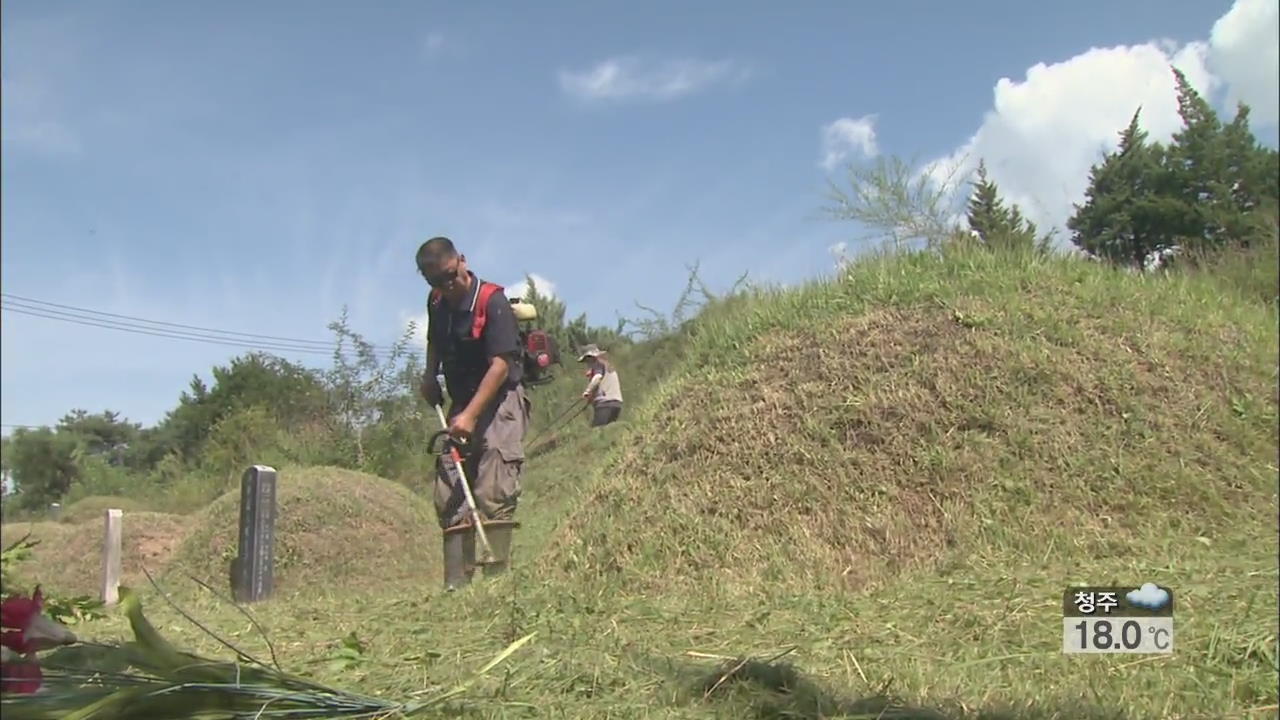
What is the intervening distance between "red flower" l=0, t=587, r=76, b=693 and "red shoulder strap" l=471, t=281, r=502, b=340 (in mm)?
2785

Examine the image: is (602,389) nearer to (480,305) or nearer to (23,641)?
(480,305)

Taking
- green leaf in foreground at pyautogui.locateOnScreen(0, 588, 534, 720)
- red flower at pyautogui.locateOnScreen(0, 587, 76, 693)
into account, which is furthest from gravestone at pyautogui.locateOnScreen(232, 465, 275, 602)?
red flower at pyautogui.locateOnScreen(0, 587, 76, 693)

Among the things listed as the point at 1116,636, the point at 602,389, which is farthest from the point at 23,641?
the point at 602,389

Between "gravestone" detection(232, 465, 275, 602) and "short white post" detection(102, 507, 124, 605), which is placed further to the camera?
"short white post" detection(102, 507, 124, 605)

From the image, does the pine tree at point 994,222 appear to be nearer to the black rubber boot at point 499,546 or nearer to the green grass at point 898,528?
the green grass at point 898,528

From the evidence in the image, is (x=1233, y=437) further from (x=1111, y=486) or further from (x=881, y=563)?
(x=881, y=563)

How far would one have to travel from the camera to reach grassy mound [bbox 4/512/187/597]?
840 cm

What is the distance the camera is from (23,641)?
1488mm

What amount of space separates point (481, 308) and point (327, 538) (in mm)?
3837

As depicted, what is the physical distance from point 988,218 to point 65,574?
7.77 m

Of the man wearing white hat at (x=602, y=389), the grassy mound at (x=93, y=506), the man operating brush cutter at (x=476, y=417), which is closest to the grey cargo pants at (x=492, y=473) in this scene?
the man operating brush cutter at (x=476, y=417)

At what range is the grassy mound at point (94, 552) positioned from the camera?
840cm
